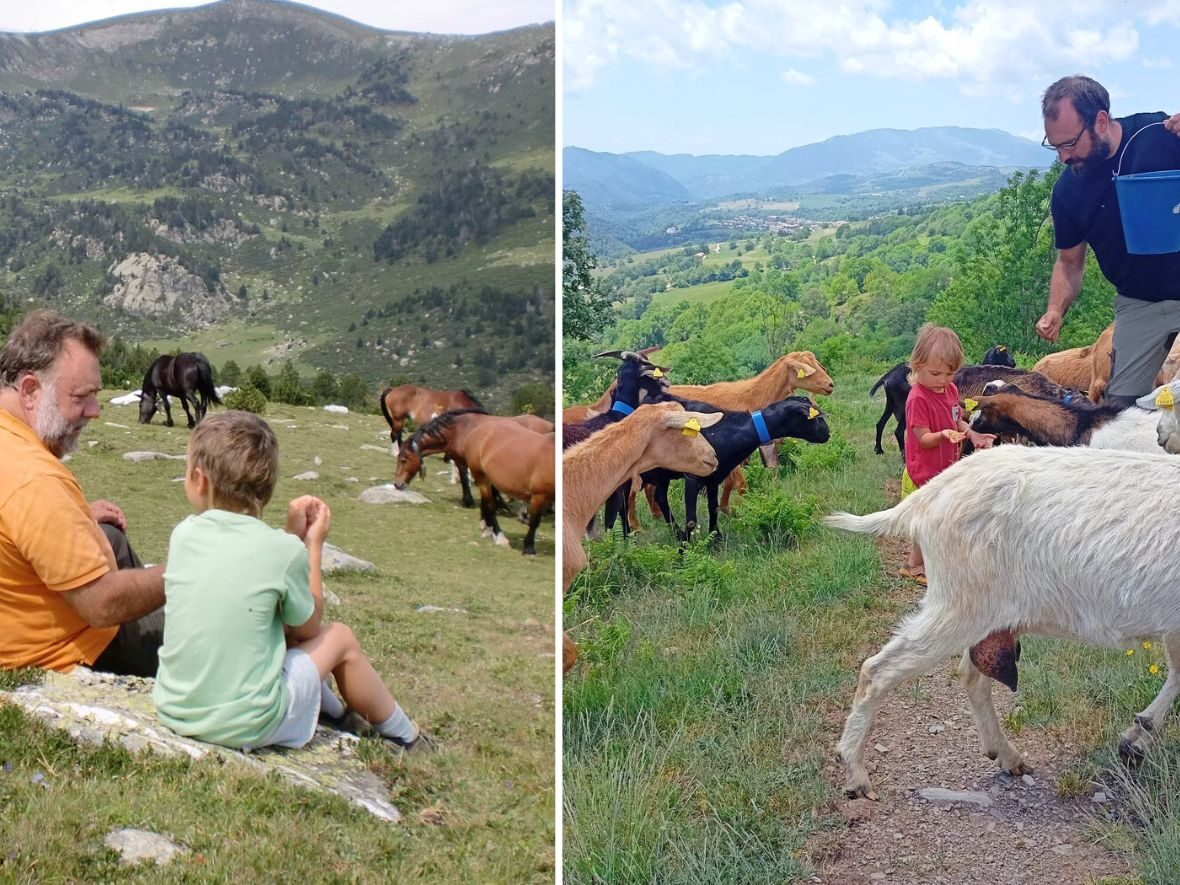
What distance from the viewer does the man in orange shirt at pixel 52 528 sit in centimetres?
303

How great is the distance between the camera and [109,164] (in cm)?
901

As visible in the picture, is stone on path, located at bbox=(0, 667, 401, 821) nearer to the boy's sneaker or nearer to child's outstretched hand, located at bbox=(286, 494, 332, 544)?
the boy's sneaker

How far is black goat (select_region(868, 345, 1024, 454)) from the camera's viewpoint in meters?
3.03

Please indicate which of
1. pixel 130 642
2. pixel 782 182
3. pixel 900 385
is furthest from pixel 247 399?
pixel 900 385

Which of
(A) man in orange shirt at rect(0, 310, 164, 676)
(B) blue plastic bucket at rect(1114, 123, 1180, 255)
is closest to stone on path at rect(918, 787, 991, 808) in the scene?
(B) blue plastic bucket at rect(1114, 123, 1180, 255)

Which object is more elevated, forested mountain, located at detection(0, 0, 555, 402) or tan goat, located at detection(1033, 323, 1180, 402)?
forested mountain, located at detection(0, 0, 555, 402)

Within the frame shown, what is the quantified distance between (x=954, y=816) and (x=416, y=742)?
6.51 feet

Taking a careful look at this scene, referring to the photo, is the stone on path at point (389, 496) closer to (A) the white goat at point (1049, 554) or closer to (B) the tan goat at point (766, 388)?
(B) the tan goat at point (766, 388)

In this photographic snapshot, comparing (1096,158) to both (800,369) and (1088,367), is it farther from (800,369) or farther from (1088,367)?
(800,369)

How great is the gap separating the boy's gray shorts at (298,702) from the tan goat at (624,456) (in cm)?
100

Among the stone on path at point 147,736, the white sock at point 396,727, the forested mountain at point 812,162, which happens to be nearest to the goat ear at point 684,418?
the forested mountain at point 812,162

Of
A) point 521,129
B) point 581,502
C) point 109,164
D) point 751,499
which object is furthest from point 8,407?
point 521,129

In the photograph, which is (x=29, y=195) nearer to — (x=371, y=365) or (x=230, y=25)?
(x=230, y=25)

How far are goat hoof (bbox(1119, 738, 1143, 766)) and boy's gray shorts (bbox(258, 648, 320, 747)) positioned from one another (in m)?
2.53
